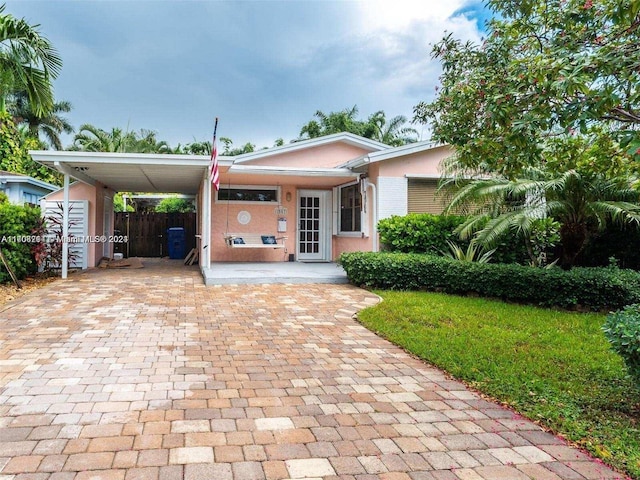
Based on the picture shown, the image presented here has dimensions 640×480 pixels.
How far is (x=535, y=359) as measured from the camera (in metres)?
4.67

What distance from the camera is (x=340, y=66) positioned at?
20.7m

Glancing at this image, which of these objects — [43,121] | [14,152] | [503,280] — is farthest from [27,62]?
[43,121]

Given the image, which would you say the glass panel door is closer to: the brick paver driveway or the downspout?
the downspout

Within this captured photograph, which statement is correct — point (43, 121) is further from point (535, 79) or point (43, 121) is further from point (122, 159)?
point (535, 79)

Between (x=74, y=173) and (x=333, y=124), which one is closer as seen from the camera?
(x=74, y=173)

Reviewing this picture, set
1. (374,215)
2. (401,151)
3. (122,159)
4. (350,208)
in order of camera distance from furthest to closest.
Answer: (350,208) → (374,215) → (401,151) → (122,159)

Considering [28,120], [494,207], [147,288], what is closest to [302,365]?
[147,288]

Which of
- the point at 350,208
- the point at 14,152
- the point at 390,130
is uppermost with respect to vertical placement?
the point at 390,130

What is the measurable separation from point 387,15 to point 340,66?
1104 centimetres

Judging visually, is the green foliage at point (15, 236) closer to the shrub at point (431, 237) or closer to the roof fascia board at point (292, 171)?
the roof fascia board at point (292, 171)

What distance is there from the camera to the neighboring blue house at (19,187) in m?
14.9

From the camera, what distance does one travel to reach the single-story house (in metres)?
11.4

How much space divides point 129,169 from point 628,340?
34.6ft

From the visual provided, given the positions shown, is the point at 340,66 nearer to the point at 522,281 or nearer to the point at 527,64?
the point at 522,281
